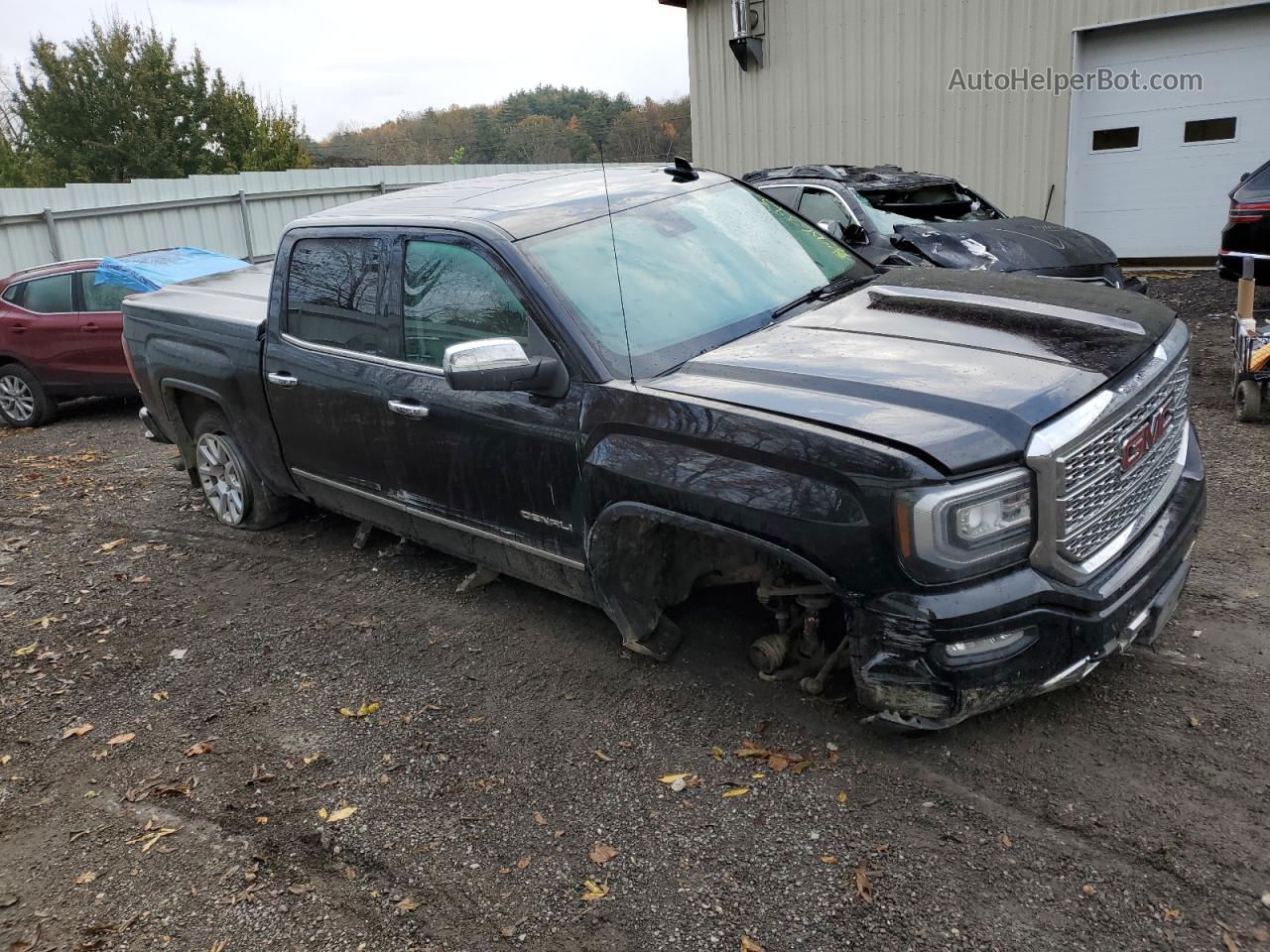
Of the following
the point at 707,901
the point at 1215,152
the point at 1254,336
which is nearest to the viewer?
the point at 707,901

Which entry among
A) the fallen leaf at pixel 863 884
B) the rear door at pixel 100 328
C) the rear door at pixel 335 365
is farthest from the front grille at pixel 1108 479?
the rear door at pixel 100 328

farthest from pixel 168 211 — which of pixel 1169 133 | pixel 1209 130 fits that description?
pixel 1209 130

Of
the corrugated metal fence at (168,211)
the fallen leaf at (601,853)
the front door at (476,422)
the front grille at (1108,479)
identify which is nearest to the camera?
the front grille at (1108,479)

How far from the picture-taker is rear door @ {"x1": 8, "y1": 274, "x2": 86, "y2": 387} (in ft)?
33.2

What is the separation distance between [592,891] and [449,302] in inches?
93.3

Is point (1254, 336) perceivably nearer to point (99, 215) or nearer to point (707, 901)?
point (707, 901)

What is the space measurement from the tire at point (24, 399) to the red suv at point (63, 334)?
1cm

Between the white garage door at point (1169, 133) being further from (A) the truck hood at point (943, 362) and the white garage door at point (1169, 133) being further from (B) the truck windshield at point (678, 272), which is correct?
(A) the truck hood at point (943, 362)

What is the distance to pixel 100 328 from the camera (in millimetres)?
10055

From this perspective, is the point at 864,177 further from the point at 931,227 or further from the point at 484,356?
the point at 484,356

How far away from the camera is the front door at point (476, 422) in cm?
367

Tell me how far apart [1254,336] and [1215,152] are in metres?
7.19

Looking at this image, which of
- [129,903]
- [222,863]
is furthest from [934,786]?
[129,903]

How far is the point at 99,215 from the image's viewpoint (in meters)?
15.2
